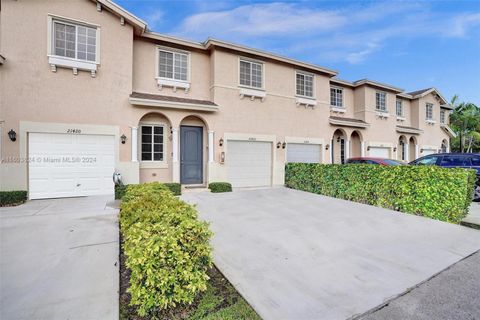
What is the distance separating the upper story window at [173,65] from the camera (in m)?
10.8

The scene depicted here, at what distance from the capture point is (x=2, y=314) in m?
2.48

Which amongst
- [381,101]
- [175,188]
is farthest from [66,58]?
[381,101]

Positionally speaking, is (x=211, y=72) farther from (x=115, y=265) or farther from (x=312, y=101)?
(x=115, y=265)

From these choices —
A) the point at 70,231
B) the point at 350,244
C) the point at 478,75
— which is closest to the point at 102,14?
the point at 70,231

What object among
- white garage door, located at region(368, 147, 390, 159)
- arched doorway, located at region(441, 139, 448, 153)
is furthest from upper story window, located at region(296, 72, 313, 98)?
arched doorway, located at region(441, 139, 448, 153)

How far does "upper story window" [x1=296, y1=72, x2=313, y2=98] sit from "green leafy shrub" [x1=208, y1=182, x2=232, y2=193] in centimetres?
717

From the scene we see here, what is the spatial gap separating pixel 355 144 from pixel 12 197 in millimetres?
18495

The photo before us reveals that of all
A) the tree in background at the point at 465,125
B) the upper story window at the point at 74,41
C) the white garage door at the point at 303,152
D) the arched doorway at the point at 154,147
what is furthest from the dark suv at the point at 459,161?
the tree in background at the point at 465,125

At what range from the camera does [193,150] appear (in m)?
11.2

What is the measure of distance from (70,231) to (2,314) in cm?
281

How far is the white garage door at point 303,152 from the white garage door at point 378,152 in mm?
5224

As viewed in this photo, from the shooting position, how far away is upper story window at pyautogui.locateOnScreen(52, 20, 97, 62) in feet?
28.0

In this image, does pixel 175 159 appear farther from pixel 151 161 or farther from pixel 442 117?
pixel 442 117

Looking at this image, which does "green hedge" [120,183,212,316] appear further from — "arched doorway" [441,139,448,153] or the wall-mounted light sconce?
"arched doorway" [441,139,448,153]
